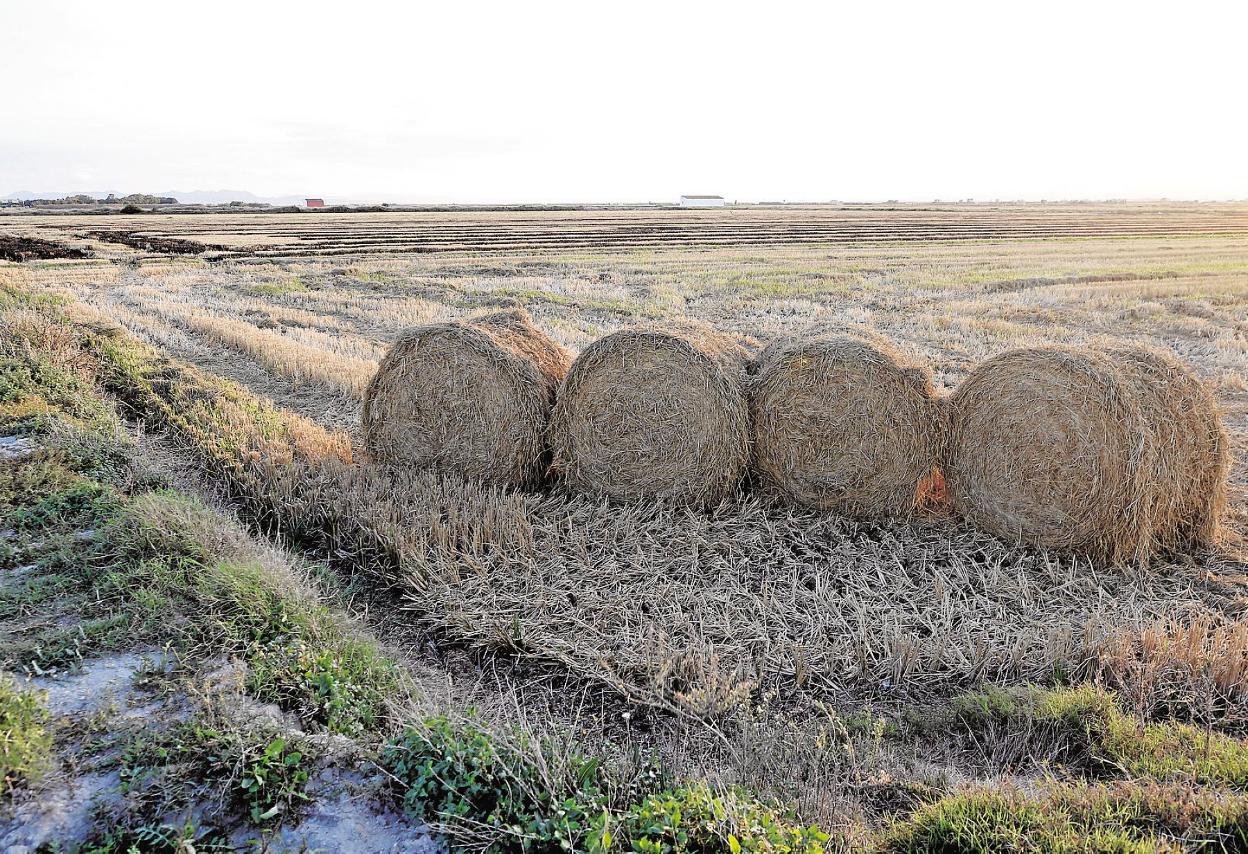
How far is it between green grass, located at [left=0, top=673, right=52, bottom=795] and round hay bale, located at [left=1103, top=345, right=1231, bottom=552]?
6.60m

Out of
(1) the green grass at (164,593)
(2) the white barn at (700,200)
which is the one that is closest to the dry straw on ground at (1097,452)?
(1) the green grass at (164,593)

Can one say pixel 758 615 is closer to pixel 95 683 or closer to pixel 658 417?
pixel 658 417

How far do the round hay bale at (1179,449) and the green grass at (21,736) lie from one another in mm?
6605

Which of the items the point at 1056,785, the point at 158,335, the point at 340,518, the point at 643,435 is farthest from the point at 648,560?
the point at 158,335

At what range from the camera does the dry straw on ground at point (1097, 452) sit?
A: 17.4 feet

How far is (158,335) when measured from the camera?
1294 cm

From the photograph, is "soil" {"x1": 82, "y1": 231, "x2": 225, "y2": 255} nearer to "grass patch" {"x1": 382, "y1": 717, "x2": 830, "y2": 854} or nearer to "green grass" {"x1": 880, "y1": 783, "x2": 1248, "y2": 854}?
"grass patch" {"x1": 382, "y1": 717, "x2": 830, "y2": 854}

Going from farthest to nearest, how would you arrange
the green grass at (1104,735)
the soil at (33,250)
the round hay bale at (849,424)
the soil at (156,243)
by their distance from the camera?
the soil at (156,243) < the soil at (33,250) < the round hay bale at (849,424) < the green grass at (1104,735)

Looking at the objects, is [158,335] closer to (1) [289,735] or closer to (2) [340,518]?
(2) [340,518]

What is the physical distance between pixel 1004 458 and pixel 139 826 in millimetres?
5778

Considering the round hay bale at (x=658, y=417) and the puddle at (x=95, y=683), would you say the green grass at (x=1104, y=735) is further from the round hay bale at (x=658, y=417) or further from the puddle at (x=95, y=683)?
the puddle at (x=95, y=683)

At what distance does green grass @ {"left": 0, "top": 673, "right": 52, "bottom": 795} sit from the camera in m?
3.01

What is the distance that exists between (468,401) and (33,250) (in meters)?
34.8


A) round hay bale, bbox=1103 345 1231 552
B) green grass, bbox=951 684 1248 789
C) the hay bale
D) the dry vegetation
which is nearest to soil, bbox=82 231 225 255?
the dry vegetation
